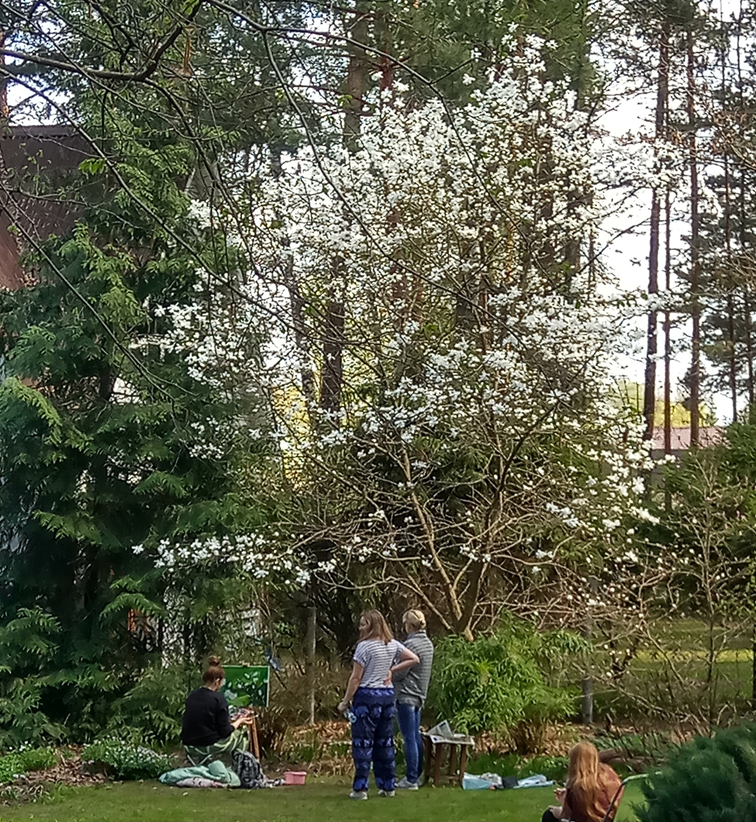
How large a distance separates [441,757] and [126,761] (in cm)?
296

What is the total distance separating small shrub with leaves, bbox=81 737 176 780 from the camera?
32.1 ft

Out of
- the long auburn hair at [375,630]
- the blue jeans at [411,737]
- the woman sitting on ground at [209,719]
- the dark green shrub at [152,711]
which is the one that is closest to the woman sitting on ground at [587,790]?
the long auburn hair at [375,630]

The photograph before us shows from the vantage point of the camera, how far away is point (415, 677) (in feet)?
30.1

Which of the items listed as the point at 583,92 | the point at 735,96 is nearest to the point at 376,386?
the point at 583,92

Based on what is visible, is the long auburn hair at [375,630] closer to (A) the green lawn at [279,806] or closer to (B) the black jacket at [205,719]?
(A) the green lawn at [279,806]

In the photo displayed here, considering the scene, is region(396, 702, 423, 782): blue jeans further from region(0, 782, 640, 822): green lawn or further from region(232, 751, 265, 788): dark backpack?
region(232, 751, 265, 788): dark backpack

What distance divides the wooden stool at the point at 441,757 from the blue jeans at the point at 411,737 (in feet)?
0.57

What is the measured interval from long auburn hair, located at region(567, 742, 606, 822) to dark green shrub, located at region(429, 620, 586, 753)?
4.36m

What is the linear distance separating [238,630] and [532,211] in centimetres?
593

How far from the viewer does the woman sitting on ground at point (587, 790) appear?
18.1 feet

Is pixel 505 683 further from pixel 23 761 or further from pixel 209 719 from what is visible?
pixel 23 761

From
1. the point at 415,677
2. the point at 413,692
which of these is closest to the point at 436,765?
the point at 413,692

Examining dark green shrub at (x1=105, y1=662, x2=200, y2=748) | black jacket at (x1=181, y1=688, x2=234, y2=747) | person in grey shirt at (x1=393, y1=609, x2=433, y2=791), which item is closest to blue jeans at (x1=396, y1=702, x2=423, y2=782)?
person in grey shirt at (x1=393, y1=609, x2=433, y2=791)

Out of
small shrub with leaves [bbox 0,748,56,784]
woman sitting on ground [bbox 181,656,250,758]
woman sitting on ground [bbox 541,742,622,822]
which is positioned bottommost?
small shrub with leaves [bbox 0,748,56,784]
